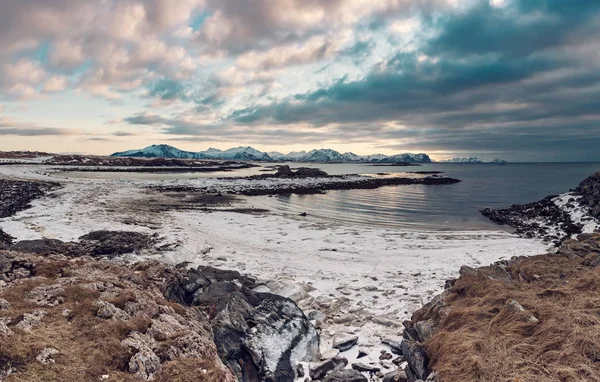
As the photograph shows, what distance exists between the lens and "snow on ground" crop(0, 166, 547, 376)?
1166cm

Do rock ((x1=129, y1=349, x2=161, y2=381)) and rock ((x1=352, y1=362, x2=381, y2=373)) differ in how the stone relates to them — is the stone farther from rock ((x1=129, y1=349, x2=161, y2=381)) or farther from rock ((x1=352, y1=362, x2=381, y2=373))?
rock ((x1=352, y1=362, x2=381, y2=373))

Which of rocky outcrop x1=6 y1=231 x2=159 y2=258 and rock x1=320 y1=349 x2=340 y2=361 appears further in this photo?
rocky outcrop x1=6 y1=231 x2=159 y2=258

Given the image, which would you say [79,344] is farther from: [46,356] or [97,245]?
[97,245]

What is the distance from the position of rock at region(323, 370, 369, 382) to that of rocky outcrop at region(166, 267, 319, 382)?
96 centimetres

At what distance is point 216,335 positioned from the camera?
8.01m

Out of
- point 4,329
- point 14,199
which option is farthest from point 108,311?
point 14,199

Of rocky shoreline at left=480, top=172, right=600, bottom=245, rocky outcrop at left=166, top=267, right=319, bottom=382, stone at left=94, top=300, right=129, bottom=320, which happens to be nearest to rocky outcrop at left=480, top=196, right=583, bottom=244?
rocky shoreline at left=480, top=172, right=600, bottom=245

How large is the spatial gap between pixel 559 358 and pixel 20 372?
846 centimetres

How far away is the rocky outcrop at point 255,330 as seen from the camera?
775 cm

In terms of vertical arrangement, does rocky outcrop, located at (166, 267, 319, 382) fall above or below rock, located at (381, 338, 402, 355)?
above

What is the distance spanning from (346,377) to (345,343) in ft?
6.02

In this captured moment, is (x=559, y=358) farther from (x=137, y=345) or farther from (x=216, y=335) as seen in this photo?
(x=137, y=345)

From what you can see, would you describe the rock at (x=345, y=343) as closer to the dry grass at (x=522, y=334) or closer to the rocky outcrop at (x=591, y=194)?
the dry grass at (x=522, y=334)

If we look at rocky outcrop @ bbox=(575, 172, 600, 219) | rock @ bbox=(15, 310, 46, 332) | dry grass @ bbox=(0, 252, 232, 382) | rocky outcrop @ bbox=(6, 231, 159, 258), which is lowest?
rocky outcrop @ bbox=(6, 231, 159, 258)
